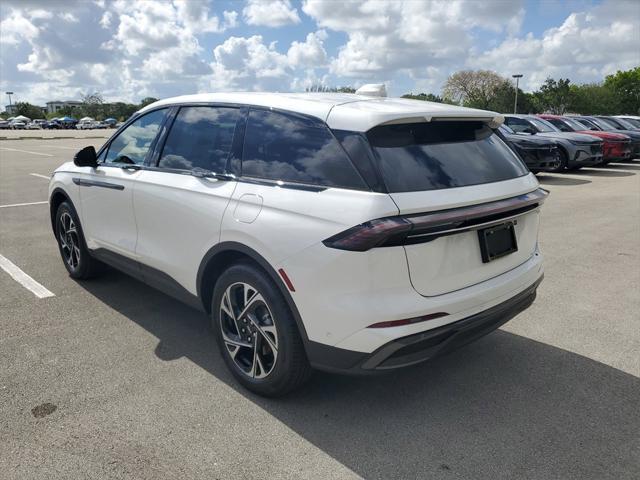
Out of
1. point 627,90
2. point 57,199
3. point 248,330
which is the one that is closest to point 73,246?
point 57,199

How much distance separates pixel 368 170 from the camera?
2.55 m

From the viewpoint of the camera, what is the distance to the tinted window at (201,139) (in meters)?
3.36

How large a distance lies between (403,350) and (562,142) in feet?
44.9

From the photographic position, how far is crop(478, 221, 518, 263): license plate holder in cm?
282

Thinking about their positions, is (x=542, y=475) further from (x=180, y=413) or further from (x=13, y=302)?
(x=13, y=302)

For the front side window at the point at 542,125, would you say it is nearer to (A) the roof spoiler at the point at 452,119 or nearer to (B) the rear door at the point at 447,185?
(A) the roof spoiler at the point at 452,119

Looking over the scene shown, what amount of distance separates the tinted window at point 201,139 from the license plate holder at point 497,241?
5.30ft

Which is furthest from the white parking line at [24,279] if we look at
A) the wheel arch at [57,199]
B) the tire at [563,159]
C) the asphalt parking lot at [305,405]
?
the tire at [563,159]

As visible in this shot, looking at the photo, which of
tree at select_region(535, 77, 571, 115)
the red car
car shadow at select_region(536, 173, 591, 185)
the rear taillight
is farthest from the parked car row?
tree at select_region(535, 77, 571, 115)

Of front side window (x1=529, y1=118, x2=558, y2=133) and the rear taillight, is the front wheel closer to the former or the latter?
front side window (x1=529, y1=118, x2=558, y2=133)

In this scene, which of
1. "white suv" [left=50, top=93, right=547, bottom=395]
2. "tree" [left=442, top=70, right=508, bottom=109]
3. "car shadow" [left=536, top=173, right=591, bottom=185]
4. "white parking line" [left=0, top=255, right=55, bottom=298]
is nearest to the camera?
"white suv" [left=50, top=93, right=547, bottom=395]

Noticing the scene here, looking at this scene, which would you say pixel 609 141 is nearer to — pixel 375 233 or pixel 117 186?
pixel 117 186

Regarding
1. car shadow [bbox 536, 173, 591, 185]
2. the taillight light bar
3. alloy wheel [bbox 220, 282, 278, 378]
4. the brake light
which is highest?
the taillight light bar

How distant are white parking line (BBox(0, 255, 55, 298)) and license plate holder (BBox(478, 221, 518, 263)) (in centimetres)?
389
